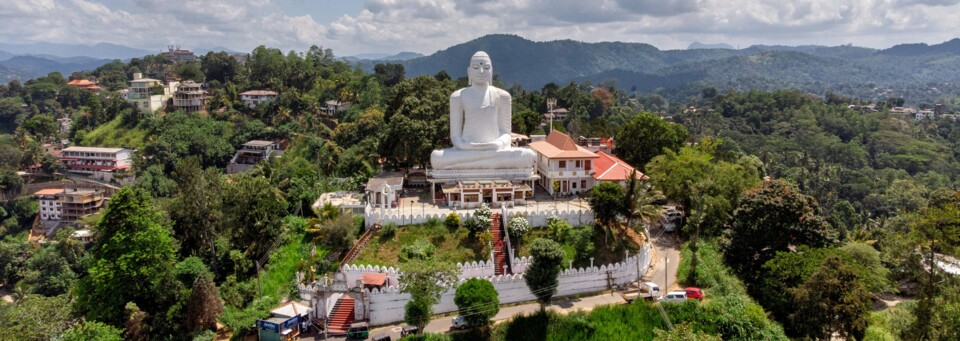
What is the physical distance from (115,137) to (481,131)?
153ft

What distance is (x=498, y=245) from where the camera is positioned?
2320cm

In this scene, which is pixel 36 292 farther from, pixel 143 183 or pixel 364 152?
pixel 364 152

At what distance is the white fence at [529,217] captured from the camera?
24188 mm

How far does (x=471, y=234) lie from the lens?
23.3 meters

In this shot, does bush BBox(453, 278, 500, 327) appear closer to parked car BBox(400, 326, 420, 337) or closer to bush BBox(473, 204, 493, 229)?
parked car BBox(400, 326, 420, 337)

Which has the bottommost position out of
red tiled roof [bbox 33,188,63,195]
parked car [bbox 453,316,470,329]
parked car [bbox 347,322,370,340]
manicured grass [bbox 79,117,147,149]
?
red tiled roof [bbox 33,188,63,195]

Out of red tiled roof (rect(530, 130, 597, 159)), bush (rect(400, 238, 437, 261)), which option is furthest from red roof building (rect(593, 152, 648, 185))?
bush (rect(400, 238, 437, 261))

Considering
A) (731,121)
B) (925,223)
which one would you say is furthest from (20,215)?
(731,121)

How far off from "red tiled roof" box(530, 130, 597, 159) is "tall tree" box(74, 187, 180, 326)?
17155 millimetres

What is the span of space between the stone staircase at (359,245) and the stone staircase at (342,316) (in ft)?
5.00

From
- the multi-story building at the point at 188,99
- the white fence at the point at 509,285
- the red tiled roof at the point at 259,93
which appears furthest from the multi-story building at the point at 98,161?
the white fence at the point at 509,285

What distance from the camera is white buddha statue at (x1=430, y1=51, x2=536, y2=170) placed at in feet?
95.6

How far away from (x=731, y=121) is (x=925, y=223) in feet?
285

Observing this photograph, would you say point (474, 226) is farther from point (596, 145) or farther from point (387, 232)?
point (596, 145)
